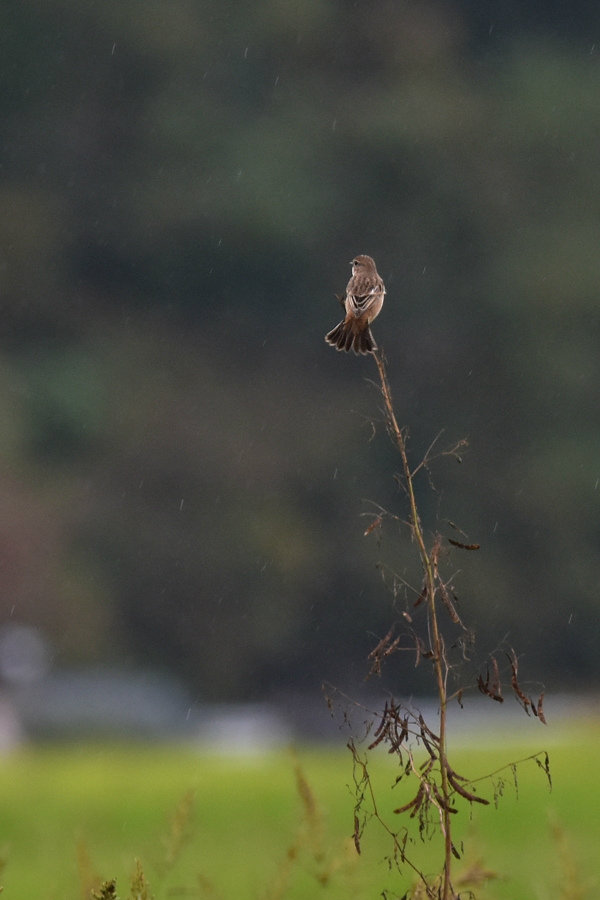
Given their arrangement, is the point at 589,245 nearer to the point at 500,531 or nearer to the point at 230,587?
the point at 500,531

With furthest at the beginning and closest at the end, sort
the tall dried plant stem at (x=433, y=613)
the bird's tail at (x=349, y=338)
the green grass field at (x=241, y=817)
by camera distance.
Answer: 1. the green grass field at (x=241, y=817)
2. the bird's tail at (x=349, y=338)
3. the tall dried plant stem at (x=433, y=613)

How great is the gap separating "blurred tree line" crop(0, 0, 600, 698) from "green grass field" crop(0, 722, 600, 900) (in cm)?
807

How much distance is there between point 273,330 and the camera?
17922 mm

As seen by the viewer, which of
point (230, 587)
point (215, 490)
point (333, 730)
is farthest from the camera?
point (215, 490)

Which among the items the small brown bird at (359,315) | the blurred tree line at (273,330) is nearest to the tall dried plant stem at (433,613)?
the small brown bird at (359,315)

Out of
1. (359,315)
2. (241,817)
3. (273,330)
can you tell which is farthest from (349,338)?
(273,330)

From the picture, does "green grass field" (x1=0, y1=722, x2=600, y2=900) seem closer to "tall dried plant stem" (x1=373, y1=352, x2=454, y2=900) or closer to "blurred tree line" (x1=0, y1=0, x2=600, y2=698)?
"tall dried plant stem" (x1=373, y1=352, x2=454, y2=900)

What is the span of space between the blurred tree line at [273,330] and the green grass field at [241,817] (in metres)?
8.07

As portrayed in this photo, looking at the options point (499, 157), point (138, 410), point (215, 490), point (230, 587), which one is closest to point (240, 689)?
point (230, 587)

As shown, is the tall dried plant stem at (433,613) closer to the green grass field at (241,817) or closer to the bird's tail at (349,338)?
the bird's tail at (349,338)

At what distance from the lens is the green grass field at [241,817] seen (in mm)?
3686

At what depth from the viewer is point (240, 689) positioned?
54.0 ft

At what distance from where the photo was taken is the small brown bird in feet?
6.89

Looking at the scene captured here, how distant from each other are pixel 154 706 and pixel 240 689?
145cm
